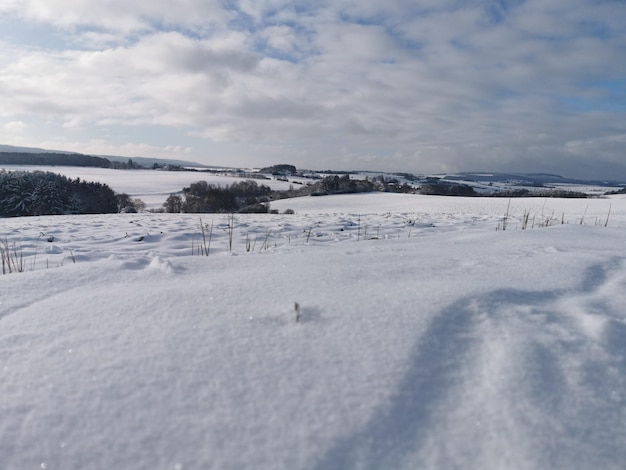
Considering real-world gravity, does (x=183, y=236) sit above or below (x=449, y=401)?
below

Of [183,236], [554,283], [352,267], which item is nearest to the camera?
[554,283]

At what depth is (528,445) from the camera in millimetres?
996

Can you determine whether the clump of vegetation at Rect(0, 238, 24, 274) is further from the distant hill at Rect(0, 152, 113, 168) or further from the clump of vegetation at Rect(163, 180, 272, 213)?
the distant hill at Rect(0, 152, 113, 168)

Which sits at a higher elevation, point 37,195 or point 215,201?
point 37,195

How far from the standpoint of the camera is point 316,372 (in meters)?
1.25

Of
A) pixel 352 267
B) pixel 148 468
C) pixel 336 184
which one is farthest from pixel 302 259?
pixel 336 184

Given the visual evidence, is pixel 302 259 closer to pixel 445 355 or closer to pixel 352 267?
pixel 352 267

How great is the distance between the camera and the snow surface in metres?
0.99

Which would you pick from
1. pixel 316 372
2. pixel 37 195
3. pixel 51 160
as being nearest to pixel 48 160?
pixel 51 160

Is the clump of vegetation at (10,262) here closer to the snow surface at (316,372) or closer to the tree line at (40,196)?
the snow surface at (316,372)

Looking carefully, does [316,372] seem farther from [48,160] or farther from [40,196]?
[48,160]

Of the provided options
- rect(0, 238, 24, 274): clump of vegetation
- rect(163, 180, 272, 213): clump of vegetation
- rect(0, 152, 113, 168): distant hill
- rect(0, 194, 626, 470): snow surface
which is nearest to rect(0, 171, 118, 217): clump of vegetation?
rect(163, 180, 272, 213): clump of vegetation

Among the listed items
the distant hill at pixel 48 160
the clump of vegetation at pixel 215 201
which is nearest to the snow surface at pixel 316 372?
the clump of vegetation at pixel 215 201

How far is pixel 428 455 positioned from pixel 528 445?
269 mm
